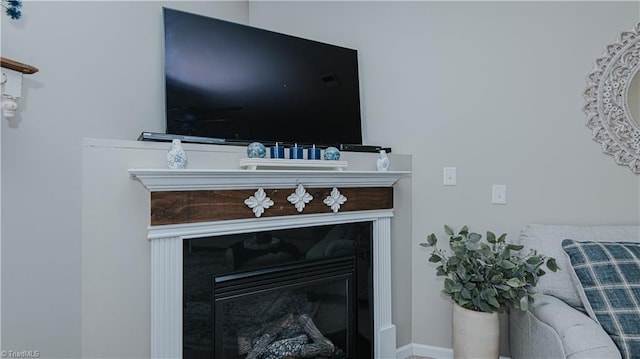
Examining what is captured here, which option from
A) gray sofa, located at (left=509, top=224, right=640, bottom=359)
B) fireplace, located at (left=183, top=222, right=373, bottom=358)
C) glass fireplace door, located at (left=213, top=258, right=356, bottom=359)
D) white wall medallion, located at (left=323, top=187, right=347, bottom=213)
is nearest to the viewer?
gray sofa, located at (left=509, top=224, right=640, bottom=359)

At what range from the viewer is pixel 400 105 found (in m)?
2.36

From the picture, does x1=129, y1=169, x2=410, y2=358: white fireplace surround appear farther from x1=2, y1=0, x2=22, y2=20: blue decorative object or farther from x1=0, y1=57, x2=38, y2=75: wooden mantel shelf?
x1=2, y1=0, x2=22, y2=20: blue decorative object

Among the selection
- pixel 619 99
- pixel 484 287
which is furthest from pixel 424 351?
pixel 619 99

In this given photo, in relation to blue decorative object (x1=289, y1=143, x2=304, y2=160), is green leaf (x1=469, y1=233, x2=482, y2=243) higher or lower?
lower

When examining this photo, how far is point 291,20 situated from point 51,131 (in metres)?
1.76

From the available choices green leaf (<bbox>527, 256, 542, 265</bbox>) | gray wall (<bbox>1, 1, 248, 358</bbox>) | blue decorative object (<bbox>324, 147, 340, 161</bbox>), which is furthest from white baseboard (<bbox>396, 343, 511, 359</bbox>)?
gray wall (<bbox>1, 1, 248, 358</bbox>)

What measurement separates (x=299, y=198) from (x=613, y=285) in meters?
1.55

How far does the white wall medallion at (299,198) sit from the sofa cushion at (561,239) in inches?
52.4

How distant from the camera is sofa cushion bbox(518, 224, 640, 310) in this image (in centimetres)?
176

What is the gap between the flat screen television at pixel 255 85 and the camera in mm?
1838

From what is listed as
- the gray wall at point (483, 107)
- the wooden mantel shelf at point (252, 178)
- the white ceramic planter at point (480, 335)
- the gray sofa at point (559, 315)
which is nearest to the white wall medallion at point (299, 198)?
the wooden mantel shelf at point (252, 178)

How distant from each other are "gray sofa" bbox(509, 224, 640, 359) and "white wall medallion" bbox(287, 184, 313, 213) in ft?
4.30

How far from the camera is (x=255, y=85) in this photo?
6.72 feet

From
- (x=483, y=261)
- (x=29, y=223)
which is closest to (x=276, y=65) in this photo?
(x=29, y=223)
